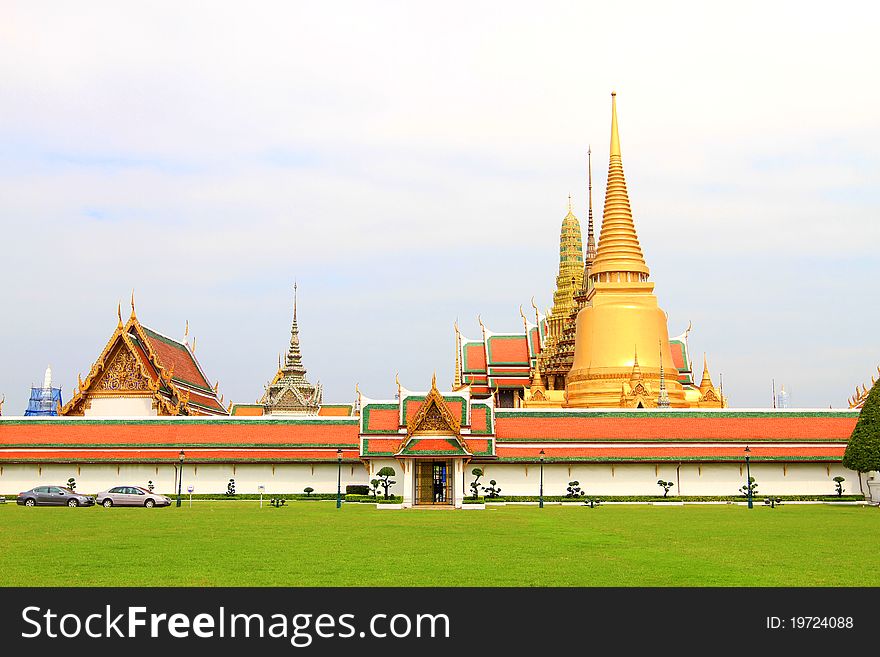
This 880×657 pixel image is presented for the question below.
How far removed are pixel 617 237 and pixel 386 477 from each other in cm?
2800

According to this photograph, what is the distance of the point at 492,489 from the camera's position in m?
44.2

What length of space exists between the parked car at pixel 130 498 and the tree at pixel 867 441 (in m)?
29.4

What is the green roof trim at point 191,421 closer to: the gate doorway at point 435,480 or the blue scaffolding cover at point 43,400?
the gate doorway at point 435,480

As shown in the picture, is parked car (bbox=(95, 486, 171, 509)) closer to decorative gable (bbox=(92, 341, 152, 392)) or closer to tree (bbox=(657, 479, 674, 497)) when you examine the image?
decorative gable (bbox=(92, 341, 152, 392))

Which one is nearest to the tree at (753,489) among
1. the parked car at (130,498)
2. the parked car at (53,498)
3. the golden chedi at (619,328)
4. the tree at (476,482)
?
the tree at (476,482)

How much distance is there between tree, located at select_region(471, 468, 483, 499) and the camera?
42406 mm

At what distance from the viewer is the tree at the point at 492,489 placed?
144 ft

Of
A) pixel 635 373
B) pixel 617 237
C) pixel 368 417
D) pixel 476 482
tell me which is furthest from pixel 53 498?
pixel 617 237

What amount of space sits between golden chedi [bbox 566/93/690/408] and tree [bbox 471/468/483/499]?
16671 millimetres

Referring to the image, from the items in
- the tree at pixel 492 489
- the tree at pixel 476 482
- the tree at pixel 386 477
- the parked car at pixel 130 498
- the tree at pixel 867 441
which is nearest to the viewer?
the parked car at pixel 130 498
